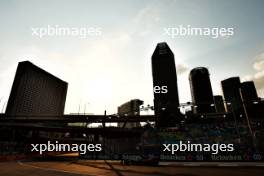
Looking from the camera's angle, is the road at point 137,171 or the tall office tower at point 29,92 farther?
the tall office tower at point 29,92

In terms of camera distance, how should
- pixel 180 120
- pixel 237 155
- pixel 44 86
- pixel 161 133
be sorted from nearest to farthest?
pixel 237 155, pixel 161 133, pixel 180 120, pixel 44 86

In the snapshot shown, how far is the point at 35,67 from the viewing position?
181m

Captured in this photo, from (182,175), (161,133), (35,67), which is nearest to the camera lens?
(182,175)

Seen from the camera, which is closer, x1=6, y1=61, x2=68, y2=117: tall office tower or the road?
the road

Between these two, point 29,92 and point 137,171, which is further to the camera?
point 29,92

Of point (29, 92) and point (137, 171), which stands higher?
point (29, 92)

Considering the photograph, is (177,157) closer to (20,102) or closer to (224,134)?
(224,134)

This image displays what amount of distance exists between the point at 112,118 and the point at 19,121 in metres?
63.3

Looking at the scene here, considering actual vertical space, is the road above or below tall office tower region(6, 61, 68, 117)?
below

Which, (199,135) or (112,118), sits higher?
(112,118)

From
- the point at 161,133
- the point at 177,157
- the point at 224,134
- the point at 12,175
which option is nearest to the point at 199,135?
the point at 224,134

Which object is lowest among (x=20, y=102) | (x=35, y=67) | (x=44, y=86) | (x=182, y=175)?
(x=182, y=175)

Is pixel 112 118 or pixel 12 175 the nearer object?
pixel 12 175

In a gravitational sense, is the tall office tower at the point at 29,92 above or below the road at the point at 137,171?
above
